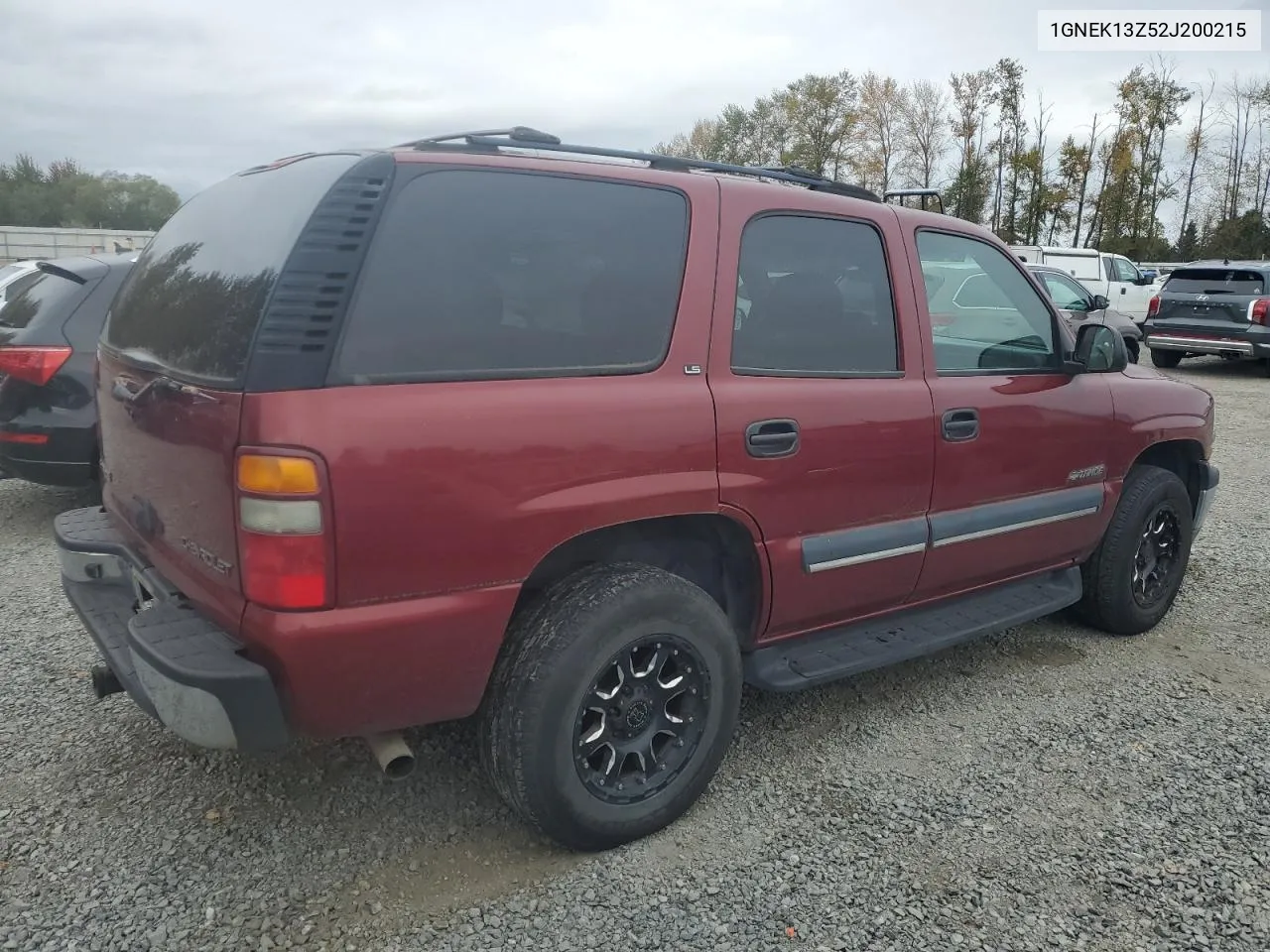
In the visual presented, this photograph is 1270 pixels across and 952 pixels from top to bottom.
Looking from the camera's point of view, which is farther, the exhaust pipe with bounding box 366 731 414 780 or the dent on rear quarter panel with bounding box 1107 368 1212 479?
the dent on rear quarter panel with bounding box 1107 368 1212 479

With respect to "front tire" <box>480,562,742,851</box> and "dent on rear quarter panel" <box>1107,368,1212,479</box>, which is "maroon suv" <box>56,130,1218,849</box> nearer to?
"front tire" <box>480,562,742,851</box>

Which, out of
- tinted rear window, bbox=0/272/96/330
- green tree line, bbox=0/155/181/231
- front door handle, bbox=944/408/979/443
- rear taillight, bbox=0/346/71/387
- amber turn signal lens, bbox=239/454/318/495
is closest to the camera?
amber turn signal lens, bbox=239/454/318/495

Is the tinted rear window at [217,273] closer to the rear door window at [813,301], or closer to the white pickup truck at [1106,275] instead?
the rear door window at [813,301]

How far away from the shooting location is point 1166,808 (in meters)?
2.98

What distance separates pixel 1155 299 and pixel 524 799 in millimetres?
15844

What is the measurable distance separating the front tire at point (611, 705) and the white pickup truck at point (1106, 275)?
17646 mm

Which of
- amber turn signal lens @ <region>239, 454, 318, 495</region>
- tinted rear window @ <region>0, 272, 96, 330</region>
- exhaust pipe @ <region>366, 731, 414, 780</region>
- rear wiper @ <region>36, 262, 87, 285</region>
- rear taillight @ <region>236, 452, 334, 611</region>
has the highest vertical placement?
rear wiper @ <region>36, 262, 87, 285</region>

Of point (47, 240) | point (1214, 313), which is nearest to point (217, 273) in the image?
point (1214, 313)

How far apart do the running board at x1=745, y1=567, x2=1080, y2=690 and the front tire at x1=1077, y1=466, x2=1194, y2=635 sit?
23cm

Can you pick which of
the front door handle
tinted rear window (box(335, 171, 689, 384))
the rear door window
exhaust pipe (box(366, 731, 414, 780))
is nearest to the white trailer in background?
the rear door window

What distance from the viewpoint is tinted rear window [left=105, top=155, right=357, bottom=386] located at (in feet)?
7.45

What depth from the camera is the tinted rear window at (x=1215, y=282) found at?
14398 mm

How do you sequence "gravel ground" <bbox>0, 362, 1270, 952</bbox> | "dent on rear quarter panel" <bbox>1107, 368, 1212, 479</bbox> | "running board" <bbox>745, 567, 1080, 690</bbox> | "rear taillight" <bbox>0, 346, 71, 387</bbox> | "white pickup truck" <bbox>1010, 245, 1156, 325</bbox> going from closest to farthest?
"gravel ground" <bbox>0, 362, 1270, 952</bbox> → "running board" <bbox>745, 567, 1080, 690</bbox> → "dent on rear quarter panel" <bbox>1107, 368, 1212, 479</bbox> → "rear taillight" <bbox>0, 346, 71, 387</bbox> → "white pickup truck" <bbox>1010, 245, 1156, 325</bbox>

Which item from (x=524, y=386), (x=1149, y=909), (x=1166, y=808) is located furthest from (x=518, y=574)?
(x=1166, y=808)
